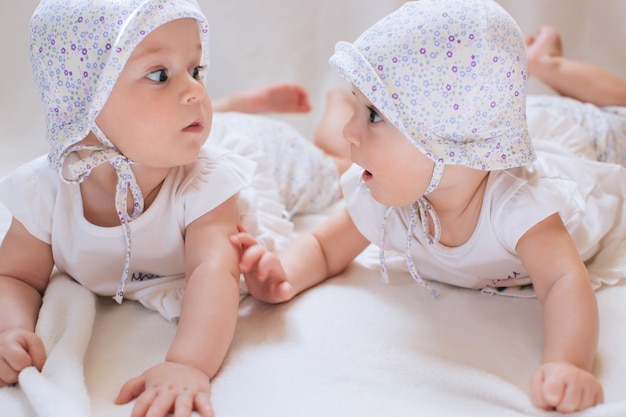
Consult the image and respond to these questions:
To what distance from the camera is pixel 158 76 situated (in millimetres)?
1121

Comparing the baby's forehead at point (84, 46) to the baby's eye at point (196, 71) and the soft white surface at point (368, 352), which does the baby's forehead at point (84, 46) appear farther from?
the soft white surface at point (368, 352)

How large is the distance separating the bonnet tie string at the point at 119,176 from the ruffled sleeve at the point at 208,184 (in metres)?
0.08

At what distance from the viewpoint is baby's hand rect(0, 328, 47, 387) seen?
1.01 metres

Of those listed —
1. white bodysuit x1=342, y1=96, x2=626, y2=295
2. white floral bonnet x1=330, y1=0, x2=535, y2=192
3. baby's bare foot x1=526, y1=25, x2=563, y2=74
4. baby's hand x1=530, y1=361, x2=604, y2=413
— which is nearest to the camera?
baby's hand x1=530, y1=361, x2=604, y2=413

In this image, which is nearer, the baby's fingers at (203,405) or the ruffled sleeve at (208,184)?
the baby's fingers at (203,405)

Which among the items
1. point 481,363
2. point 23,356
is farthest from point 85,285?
point 481,363

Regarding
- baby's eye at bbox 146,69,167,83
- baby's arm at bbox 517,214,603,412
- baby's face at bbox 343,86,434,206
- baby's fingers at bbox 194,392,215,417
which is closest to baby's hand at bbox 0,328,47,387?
baby's fingers at bbox 194,392,215,417

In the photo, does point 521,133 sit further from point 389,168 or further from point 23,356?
point 23,356

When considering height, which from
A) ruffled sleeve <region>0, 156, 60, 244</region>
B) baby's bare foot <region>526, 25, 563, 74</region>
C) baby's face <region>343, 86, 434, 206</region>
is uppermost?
baby's face <region>343, 86, 434, 206</region>

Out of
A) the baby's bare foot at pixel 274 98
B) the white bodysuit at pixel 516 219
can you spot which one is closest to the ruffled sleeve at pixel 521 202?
the white bodysuit at pixel 516 219

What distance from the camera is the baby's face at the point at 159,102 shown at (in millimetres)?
1103

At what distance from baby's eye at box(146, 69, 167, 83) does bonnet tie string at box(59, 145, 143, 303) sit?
0.13 meters

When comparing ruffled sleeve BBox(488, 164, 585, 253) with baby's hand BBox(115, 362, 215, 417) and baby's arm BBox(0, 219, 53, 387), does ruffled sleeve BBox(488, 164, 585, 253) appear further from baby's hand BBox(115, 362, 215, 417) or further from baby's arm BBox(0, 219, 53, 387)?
baby's arm BBox(0, 219, 53, 387)

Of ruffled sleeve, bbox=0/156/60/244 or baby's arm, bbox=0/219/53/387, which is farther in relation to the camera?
ruffled sleeve, bbox=0/156/60/244
